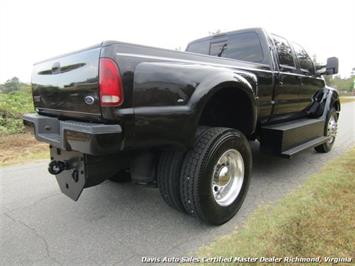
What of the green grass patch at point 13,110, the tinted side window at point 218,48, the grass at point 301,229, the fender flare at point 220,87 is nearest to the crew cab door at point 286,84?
the tinted side window at point 218,48

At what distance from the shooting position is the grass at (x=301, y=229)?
6.97ft

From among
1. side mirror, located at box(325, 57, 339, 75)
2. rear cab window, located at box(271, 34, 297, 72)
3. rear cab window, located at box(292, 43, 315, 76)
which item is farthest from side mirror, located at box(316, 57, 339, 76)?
rear cab window, located at box(271, 34, 297, 72)

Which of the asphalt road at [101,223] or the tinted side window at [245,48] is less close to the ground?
the tinted side window at [245,48]

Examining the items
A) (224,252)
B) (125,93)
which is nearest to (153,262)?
(224,252)

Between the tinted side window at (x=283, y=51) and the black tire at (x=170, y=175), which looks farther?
the tinted side window at (x=283, y=51)

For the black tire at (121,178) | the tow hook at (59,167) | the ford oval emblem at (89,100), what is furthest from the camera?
the black tire at (121,178)

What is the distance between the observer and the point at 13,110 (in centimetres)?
873

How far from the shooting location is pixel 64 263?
6.84 ft

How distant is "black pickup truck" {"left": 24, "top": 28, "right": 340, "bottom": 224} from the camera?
6.38 feet

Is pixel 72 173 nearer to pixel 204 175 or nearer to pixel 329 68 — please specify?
pixel 204 175

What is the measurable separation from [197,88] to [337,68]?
3856 millimetres

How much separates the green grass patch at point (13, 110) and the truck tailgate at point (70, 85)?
584 centimetres

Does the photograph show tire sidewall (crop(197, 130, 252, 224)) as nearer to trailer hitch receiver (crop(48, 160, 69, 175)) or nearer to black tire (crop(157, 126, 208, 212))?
black tire (crop(157, 126, 208, 212))

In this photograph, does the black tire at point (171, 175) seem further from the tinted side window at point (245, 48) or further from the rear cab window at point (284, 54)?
the rear cab window at point (284, 54)
